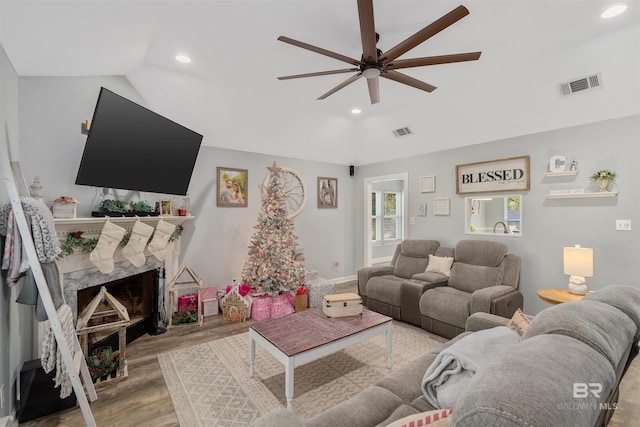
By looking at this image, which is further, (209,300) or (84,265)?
(209,300)

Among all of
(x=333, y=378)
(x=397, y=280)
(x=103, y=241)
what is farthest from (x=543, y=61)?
(x=103, y=241)

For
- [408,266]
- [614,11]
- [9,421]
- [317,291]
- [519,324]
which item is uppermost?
[614,11]

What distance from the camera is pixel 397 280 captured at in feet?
13.4

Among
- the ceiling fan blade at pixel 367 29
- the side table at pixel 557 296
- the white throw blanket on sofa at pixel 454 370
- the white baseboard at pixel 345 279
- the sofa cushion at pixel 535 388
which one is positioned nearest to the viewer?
the sofa cushion at pixel 535 388

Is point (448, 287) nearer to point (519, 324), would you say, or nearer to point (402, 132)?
point (519, 324)

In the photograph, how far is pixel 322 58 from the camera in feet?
9.52

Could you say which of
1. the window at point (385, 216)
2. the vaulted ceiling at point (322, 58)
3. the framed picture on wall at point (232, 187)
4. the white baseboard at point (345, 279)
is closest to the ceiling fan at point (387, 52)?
the vaulted ceiling at point (322, 58)

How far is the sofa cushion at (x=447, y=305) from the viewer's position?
3.09 meters

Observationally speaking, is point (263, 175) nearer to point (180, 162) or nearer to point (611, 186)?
point (180, 162)

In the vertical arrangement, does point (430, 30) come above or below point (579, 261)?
above

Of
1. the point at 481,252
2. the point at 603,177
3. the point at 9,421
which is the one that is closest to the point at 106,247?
the point at 9,421

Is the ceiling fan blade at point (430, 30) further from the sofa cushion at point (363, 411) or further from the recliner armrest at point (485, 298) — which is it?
the recliner armrest at point (485, 298)

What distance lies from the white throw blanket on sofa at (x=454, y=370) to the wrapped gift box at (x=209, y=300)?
345 centimetres

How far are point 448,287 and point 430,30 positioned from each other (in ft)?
9.92
